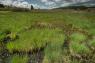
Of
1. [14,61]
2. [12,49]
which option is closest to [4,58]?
[12,49]

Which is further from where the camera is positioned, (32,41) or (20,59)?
(32,41)

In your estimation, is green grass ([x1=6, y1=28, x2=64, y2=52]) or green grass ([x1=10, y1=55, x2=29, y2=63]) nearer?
green grass ([x1=10, y1=55, x2=29, y2=63])

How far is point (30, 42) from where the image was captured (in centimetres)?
2019

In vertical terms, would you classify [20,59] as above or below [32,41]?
below

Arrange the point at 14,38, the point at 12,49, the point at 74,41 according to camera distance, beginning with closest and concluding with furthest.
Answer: the point at 12,49
the point at 74,41
the point at 14,38

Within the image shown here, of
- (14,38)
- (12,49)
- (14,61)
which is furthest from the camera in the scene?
(14,38)

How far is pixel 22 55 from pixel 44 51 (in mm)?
1964

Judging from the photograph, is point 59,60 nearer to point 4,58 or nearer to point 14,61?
point 14,61

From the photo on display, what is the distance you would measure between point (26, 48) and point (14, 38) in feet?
13.5

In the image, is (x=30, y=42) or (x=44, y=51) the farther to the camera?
(x=30, y=42)

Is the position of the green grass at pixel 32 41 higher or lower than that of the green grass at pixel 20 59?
higher

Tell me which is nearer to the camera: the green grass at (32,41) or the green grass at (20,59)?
the green grass at (20,59)

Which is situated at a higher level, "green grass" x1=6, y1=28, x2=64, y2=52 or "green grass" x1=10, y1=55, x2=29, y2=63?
"green grass" x1=6, y1=28, x2=64, y2=52

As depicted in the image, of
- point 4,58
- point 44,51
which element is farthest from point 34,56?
point 4,58
